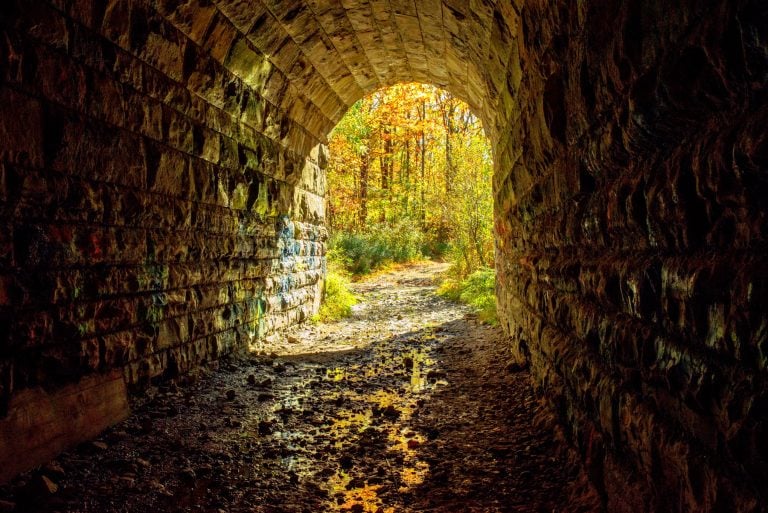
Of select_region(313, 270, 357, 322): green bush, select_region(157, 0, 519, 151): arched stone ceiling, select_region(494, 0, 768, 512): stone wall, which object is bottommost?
select_region(313, 270, 357, 322): green bush

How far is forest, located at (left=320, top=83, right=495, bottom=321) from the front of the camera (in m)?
12.7

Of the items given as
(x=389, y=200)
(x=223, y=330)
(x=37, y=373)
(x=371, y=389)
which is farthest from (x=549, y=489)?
(x=389, y=200)

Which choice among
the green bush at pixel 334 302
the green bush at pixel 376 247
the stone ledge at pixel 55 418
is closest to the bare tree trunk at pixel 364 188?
the green bush at pixel 376 247

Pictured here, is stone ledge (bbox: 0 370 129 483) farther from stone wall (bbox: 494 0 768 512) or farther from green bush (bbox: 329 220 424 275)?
green bush (bbox: 329 220 424 275)

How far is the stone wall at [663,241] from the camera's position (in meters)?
1.04

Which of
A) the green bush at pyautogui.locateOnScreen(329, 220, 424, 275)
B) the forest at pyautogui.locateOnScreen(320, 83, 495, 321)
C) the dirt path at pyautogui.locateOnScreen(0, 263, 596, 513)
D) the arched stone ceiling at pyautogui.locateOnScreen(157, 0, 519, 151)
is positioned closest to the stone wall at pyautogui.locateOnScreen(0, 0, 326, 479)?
the arched stone ceiling at pyautogui.locateOnScreen(157, 0, 519, 151)

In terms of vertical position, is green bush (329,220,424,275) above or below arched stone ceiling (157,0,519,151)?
below

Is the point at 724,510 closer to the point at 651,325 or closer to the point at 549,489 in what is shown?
the point at 651,325

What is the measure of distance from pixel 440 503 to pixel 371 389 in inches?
85.3

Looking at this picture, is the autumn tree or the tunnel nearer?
the tunnel

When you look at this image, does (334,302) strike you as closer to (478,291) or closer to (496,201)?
(478,291)

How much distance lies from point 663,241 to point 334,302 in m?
8.37

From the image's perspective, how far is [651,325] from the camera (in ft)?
5.23

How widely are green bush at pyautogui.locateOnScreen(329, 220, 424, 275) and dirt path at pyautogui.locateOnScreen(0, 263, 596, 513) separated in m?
9.62
